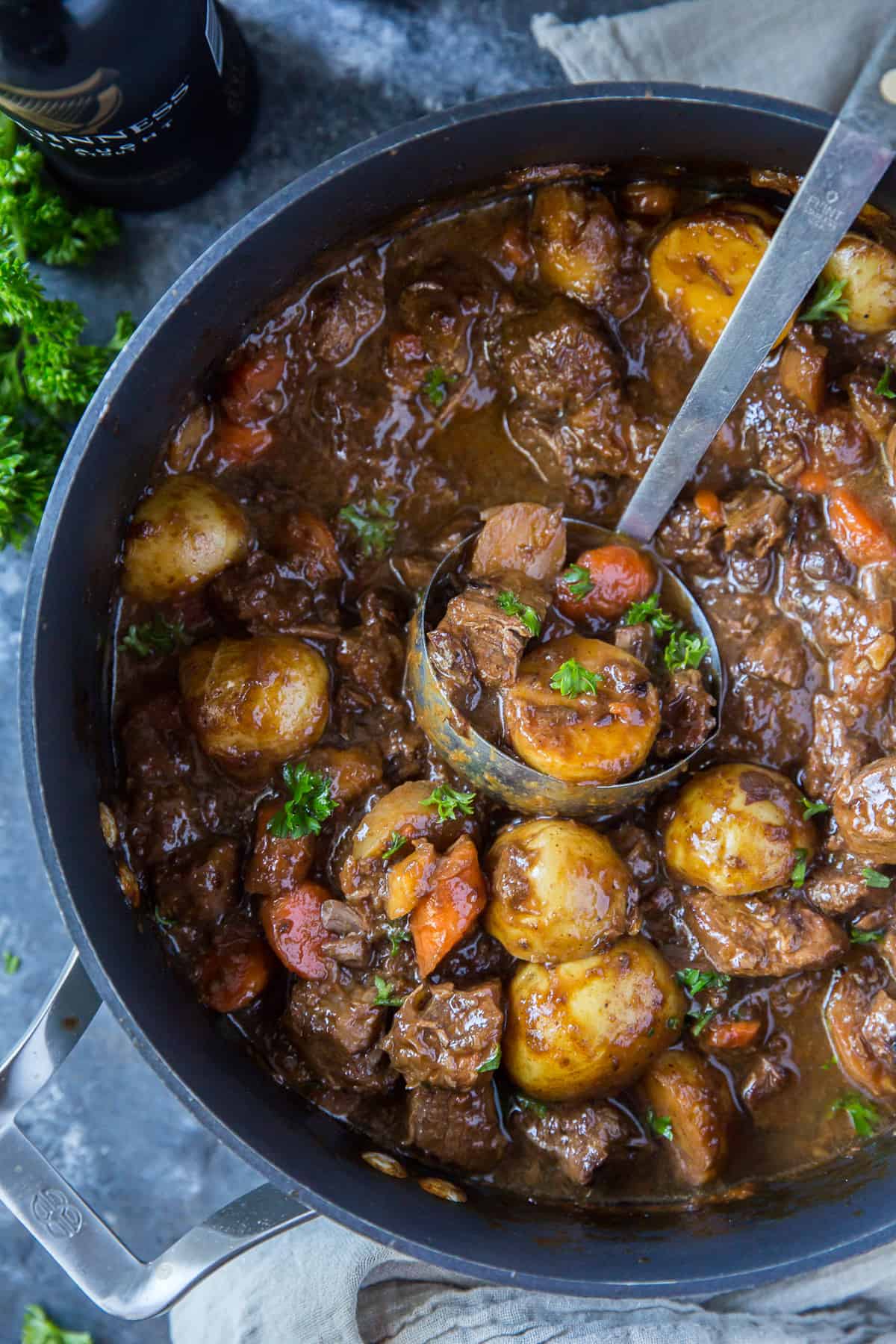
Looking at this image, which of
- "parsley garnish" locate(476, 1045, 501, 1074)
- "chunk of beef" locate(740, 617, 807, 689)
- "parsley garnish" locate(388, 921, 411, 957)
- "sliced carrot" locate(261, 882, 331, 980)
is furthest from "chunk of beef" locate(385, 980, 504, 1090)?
"chunk of beef" locate(740, 617, 807, 689)

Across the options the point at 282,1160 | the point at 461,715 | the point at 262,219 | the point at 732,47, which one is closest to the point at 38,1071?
the point at 282,1160

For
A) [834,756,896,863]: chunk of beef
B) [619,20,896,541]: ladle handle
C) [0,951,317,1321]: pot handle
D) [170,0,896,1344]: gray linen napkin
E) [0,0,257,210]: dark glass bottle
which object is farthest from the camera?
[170,0,896,1344]: gray linen napkin

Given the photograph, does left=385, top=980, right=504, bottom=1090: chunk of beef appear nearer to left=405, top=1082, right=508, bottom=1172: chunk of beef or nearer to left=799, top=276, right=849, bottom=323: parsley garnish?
left=405, top=1082, right=508, bottom=1172: chunk of beef

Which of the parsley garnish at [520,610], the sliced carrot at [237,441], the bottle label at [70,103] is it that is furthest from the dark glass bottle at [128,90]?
the parsley garnish at [520,610]

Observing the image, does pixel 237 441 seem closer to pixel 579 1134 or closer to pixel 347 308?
pixel 347 308

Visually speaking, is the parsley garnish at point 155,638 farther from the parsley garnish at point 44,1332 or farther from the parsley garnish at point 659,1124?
the parsley garnish at point 44,1332

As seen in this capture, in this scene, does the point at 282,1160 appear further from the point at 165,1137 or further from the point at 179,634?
the point at 179,634

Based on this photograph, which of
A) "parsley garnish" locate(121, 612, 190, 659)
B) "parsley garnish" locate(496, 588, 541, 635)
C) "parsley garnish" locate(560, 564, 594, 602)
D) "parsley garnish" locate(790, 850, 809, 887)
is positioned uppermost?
"parsley garnish" locate(121, 612, 190, 659)
